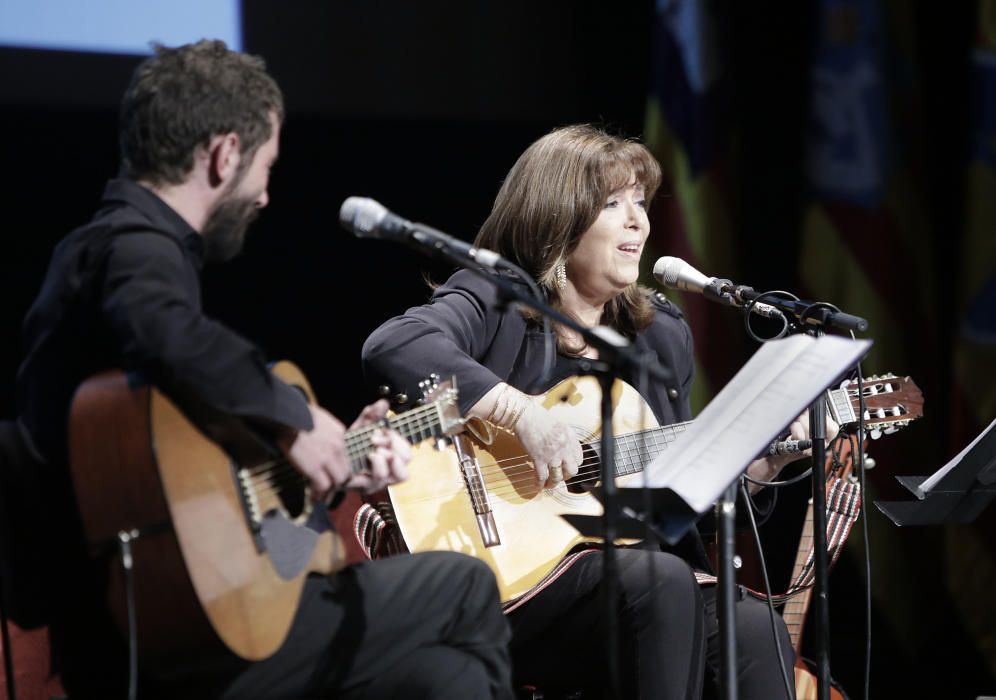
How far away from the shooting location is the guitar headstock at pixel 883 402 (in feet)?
9.72

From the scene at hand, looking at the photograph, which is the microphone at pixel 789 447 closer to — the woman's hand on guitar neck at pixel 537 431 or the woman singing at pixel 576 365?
the woman singing at pixel 576 365

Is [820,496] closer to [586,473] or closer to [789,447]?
[789,447]

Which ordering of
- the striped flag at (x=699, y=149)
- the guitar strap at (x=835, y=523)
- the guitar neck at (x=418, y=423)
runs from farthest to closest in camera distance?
the striped flag at (x=699, y=149) < the guitar strap at (x=835, y=523) < the guitar neck at (x=418, y=423)

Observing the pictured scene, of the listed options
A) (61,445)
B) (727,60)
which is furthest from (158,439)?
(727,60)

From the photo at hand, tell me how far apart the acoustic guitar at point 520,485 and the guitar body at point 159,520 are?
2.75 feet

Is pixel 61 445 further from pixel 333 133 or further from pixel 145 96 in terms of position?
pixel 333 133

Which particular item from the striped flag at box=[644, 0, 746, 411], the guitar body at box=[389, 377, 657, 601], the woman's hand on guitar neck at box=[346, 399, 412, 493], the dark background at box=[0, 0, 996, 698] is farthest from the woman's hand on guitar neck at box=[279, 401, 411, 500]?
the striped flag at box=[644, 0, 746, 411]

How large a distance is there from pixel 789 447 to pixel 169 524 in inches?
68.2

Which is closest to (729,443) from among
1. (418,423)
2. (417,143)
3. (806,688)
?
(418,423)

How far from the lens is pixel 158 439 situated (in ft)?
6.02

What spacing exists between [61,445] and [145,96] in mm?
660

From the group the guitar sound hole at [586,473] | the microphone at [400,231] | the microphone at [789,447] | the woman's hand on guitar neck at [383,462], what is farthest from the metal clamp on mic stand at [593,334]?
the microphone at [789,447]

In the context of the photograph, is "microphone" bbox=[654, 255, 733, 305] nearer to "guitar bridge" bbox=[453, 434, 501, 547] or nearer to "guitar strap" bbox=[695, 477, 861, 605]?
"guitar bridge" bbox=[453, 434, 501, 547]

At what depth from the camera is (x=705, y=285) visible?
9.13ft
